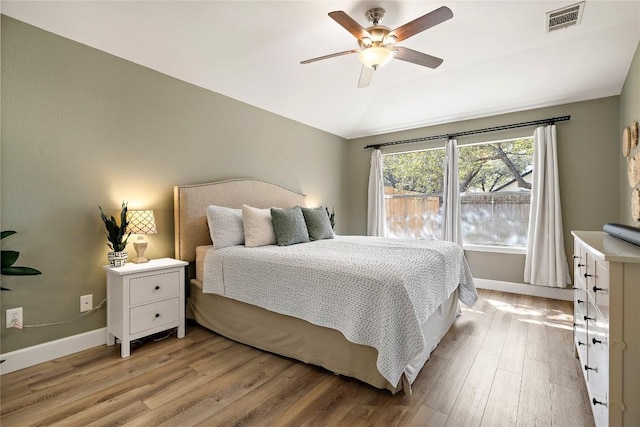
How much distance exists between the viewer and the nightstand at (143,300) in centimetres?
224

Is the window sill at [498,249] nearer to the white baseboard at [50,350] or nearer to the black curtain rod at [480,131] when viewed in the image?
the black curtain rod at [480,131]

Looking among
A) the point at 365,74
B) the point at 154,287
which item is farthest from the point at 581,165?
the point at 154,287

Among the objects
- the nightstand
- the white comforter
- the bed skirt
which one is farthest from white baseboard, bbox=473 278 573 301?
the nightstand

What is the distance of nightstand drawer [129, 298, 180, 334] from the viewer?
228 centimetres

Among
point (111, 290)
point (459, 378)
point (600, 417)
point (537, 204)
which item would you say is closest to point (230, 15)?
point (111, 290)

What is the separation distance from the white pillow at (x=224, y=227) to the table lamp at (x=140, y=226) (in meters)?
0.49

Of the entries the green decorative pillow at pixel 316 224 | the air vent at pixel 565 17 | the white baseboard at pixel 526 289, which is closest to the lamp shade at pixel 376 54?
the air vent at pixel 565 17

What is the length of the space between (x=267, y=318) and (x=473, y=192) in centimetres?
353

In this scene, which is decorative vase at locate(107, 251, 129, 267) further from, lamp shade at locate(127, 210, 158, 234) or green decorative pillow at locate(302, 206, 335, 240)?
green decorative pillow at locate(302, 206, 335, 240)

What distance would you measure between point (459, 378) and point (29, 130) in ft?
11.0

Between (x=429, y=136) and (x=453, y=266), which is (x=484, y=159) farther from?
(x=453, y=266)

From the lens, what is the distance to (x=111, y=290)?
7.77 ft

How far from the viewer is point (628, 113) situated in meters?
2.93

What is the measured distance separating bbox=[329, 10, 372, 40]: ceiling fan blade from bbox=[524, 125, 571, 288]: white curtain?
9.24ft
